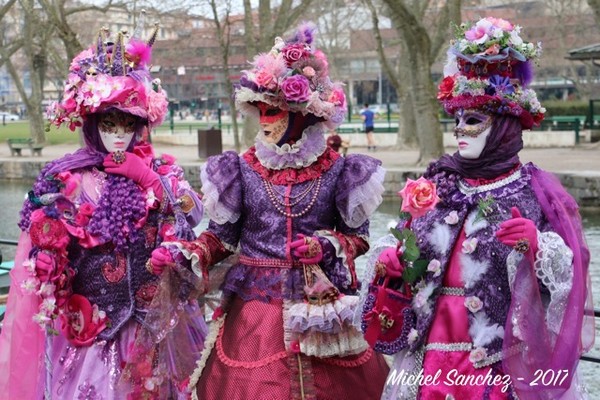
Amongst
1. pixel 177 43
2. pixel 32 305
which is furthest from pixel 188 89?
pixel 32 305

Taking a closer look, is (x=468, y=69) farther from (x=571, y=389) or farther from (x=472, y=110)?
(x=571, y=389)

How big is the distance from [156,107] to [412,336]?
1603 millimetres

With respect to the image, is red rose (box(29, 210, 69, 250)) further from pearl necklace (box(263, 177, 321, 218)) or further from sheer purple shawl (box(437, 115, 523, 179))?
sheer purple shawl (box(437, 115, 523, 179))

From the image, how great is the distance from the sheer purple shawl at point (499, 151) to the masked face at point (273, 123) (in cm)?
90

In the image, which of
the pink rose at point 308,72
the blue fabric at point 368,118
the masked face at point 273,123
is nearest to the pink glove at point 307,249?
the masked face at point 273,123

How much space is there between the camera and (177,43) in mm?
29250

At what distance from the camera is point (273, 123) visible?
13.3 feet

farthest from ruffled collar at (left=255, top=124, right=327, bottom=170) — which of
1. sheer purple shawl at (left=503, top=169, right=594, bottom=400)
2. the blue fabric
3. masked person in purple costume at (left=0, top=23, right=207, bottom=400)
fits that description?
the blue fabric

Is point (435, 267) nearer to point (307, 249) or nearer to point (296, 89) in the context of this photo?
point (307, 249)

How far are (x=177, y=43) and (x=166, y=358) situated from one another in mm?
25612

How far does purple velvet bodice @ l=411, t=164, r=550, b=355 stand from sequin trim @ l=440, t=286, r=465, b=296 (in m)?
0.02

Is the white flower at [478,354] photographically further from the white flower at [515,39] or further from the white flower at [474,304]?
the white flower at [515,39]

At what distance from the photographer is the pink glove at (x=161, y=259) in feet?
13.0

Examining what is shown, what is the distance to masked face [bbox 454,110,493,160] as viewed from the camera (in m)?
3.43
